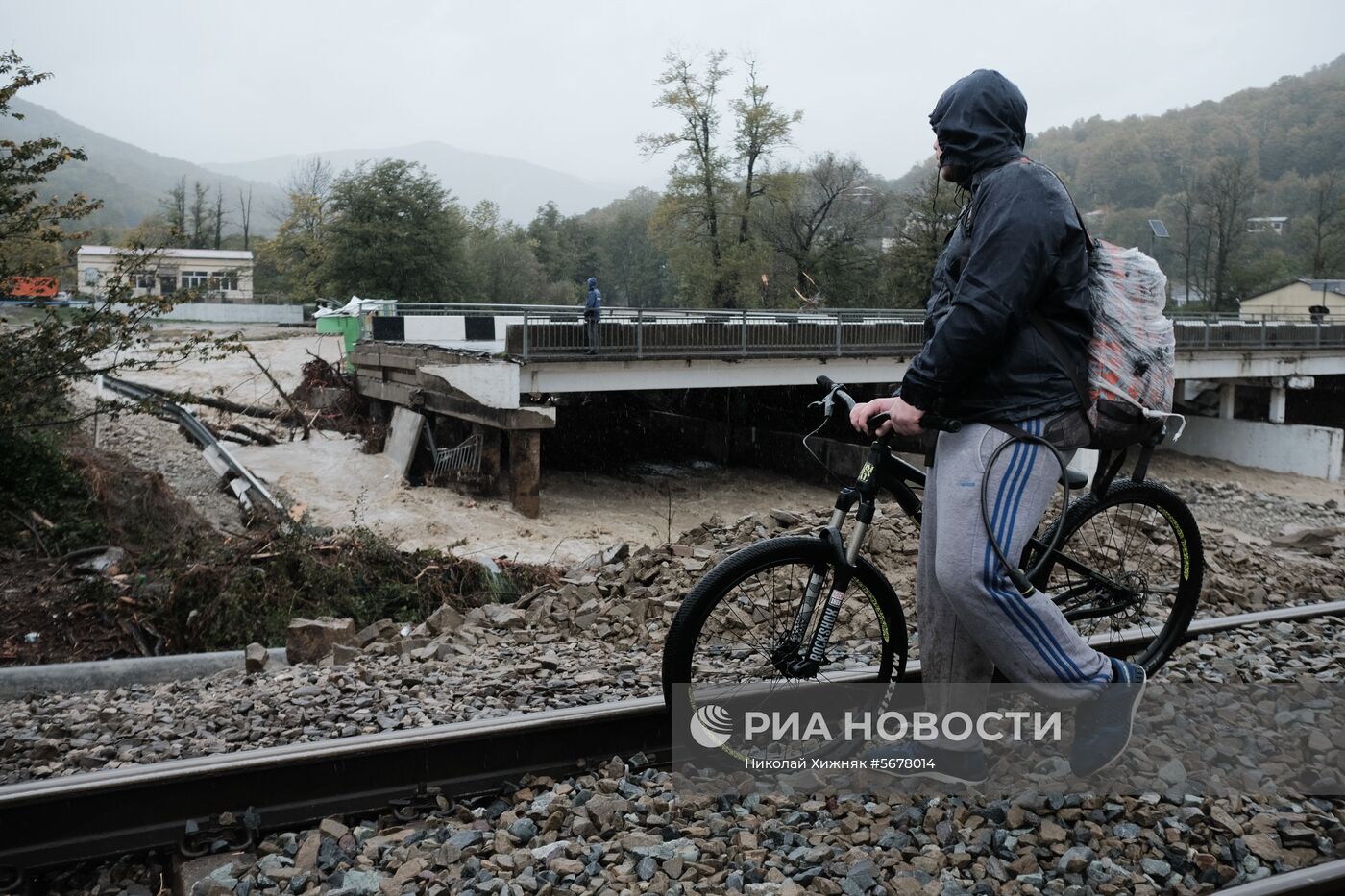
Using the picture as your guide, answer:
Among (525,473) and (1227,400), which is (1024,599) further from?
(1227,400)

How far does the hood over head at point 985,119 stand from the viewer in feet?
9.82

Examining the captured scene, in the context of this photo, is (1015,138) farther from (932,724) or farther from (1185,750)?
(1185,750)

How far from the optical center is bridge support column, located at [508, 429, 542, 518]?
22.5 m

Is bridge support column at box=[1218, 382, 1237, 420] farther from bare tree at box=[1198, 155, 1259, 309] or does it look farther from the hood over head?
the hood over head

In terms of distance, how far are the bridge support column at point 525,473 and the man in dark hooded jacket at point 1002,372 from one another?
773 inches

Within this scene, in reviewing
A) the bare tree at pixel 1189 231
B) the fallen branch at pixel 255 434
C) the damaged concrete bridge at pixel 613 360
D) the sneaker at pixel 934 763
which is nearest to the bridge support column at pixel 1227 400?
the damaged concrete bridge at pixel 613 360

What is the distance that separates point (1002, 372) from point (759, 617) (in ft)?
3.53

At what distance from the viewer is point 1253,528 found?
2122cm

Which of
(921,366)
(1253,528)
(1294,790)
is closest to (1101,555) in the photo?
(1294,790)

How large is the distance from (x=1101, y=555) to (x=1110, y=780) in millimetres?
977

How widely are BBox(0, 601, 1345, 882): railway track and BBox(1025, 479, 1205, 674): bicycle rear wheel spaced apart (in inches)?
52.4

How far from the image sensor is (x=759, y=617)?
3461mm

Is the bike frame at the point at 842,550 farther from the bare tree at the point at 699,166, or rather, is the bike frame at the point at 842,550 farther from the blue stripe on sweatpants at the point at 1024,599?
the bare tree at the point at 699,166

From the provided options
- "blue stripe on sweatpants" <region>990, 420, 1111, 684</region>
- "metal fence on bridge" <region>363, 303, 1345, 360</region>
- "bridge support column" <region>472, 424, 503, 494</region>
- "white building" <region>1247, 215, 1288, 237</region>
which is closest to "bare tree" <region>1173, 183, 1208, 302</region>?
"white building" <region>1247, 215, 1288, 237</region>
